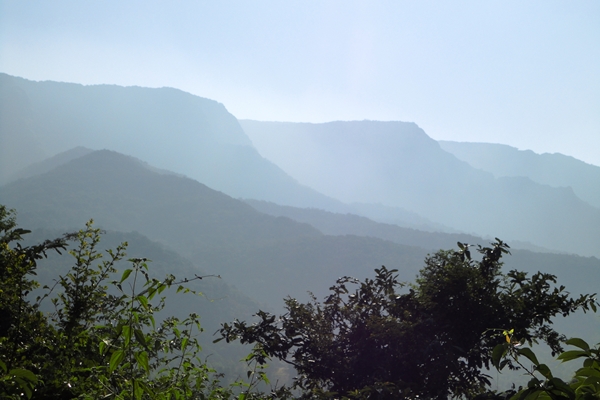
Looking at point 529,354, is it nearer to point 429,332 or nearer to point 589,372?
point 589,372

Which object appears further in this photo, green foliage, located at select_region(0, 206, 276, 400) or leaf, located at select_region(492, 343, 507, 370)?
green foliage, located at select_region(0, 206, 276, 400)

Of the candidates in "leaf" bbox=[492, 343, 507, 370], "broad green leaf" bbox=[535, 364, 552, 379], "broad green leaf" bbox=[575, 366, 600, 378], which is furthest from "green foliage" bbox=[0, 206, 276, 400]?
"broad green leaf" bbox=[575, 366, 600, 378]

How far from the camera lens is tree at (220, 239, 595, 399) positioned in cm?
604

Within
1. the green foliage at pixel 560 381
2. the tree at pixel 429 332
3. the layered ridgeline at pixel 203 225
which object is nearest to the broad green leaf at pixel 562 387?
the green foliage at pixel 560 381

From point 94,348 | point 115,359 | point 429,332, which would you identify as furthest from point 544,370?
point 429,332

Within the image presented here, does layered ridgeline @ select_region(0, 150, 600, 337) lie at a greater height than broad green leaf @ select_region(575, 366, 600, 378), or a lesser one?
lesser

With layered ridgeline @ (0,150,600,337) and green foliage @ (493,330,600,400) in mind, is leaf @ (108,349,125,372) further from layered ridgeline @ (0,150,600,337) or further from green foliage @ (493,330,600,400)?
layered ridgeline @ (0,150,600,337)

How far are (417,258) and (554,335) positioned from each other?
4800 inches

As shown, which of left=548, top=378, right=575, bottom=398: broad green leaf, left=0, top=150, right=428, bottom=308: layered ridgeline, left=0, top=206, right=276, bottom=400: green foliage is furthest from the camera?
A: left=0, top=150, right=428, bottom=308: layered ridgeline

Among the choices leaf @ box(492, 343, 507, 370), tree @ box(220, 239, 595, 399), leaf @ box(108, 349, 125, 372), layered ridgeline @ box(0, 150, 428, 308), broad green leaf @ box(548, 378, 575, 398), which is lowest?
layered ridgeline @ box(0, 150, 428, 308)

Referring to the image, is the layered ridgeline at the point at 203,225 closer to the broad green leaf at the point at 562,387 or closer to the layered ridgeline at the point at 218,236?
the layered ridgeline at the point at 218,236

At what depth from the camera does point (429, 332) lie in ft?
21.7

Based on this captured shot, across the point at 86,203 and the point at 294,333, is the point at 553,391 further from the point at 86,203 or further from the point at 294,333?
the point at 86,203

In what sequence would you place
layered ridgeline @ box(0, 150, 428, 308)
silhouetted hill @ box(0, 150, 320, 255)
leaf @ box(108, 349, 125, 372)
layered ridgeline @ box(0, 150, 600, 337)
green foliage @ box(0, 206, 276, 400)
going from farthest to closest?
1. silhouetted hill @ box(0, 150, 320, 255)
2. layered ridgeline @ box(0, 150, 428, 308)
3. layered ridgeline @ box(0, 150, 600, 337)
4. green foliage @ box(0, 206, 276, 400)
5. leaf @ box(108, 349, 125, 372)
